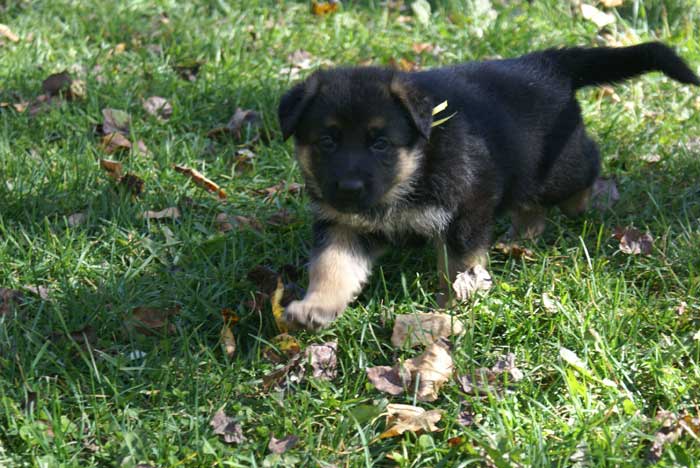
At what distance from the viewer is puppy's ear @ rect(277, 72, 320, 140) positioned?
328 centimetres

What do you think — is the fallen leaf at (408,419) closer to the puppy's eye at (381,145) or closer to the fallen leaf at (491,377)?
the fallen leaf at (491,377)

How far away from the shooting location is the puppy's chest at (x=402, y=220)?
3301mm

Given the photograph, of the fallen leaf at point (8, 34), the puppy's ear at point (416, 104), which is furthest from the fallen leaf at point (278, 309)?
the fallen leaf at point (8, 34)

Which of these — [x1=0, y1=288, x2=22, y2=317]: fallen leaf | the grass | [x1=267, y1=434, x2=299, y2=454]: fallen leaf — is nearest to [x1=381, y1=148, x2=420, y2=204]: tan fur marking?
the grass

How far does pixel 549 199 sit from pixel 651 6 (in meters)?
2.62

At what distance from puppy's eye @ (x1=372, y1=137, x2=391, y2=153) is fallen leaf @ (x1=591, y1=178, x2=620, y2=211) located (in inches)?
48.4

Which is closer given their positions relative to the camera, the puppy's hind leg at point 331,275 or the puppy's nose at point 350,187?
the puppy's hind leg at point 331,275

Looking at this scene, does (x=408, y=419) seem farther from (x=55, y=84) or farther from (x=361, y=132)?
(x=55, y=84)

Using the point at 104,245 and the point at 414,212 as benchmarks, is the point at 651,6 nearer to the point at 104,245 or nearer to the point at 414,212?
the point at 414,212

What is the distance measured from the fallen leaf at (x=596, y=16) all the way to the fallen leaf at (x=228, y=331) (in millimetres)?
3425

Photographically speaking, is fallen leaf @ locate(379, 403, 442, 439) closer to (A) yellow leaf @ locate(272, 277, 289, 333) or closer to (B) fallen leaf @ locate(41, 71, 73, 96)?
(A) yellow leaf @ locate(272, 277, 289, 333)

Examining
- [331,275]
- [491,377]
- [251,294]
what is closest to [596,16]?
[331,275]

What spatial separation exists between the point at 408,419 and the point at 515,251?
117cm

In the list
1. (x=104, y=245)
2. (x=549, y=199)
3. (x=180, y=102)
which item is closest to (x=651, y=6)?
(x=549, y=199)
